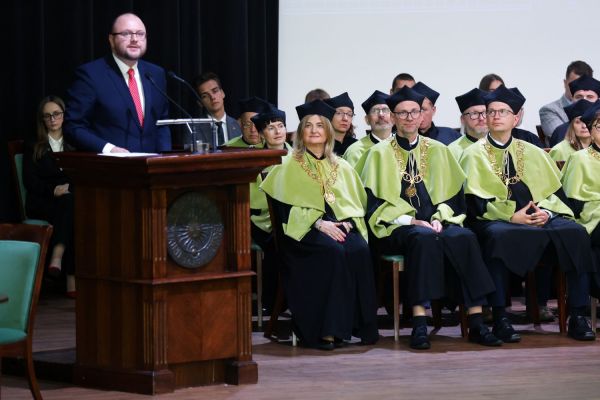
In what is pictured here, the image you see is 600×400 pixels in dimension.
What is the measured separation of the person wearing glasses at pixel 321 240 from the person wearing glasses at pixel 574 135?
1.53m

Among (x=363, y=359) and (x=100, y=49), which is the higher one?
(x=100, y=49)

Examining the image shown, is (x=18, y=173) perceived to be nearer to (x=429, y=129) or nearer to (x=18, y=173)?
(x=18, y=173)

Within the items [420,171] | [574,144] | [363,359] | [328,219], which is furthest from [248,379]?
[574,144]

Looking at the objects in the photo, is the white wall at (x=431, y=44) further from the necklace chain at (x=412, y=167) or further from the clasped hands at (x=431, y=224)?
the clasped hands at (x=431, y=224)

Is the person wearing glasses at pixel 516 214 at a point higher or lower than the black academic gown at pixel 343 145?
lower

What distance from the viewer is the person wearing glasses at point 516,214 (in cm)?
696

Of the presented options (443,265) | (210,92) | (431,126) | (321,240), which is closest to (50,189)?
(210,92)

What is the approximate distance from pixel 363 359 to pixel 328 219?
0.93 metres

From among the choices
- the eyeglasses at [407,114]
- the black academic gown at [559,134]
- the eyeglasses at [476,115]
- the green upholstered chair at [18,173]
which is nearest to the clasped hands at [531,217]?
Answer: the eyeglasses at [407,114]

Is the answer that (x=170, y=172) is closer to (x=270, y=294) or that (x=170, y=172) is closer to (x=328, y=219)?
(x=328, y=219)

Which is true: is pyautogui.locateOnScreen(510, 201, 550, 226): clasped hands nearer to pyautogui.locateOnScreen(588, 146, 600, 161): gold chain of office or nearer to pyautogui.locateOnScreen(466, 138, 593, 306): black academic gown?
pyautogui.locateOnScreen(466, 138, 593, 306): black academic gown

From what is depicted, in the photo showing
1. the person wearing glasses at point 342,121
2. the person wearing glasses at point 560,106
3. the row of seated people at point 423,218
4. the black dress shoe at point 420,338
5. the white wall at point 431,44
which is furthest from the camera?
the white wall at point 431,44

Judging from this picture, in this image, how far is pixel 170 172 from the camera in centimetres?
534

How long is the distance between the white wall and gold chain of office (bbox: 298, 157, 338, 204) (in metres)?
2.34
